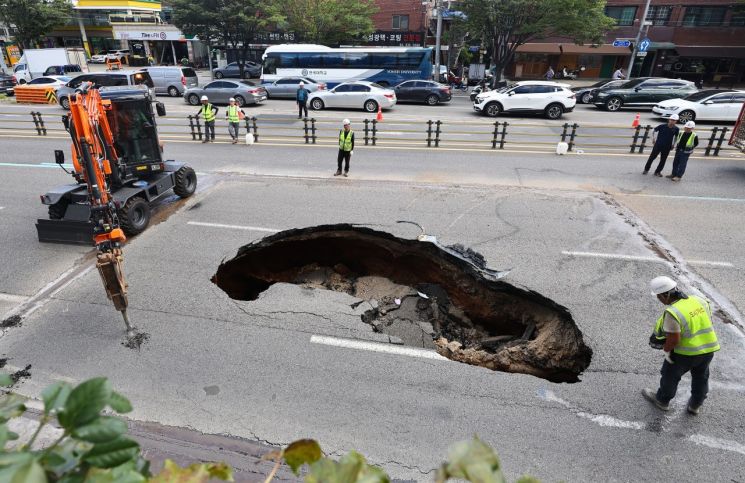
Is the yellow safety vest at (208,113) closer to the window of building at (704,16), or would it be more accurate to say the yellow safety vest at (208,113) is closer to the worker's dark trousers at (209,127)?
the worker's dark trousers at (209,127)

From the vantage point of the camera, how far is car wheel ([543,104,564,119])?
22438 millimetres

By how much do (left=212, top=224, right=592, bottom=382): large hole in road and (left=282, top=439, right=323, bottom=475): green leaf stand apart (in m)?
4.49

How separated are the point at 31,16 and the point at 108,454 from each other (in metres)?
50.7

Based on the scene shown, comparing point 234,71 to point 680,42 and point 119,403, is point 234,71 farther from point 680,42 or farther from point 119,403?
point 119,403

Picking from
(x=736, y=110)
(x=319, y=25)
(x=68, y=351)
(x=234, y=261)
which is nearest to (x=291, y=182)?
(x=234, y=261)

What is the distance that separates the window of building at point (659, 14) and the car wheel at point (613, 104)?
2071 centimetres

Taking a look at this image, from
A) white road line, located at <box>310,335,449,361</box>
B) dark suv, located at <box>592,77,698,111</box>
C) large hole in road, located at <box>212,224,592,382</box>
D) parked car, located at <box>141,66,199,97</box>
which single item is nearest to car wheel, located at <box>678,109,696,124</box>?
dark suv, located at <box>592,77,698,111</box>

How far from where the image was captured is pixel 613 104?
2514 cm

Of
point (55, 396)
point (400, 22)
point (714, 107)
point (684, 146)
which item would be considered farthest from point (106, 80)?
point (400, 22)

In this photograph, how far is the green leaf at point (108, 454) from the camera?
1.24 meters

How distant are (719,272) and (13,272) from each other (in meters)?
12.3

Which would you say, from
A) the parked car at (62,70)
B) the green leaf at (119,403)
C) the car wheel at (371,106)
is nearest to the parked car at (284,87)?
the car wheel at (371,106)

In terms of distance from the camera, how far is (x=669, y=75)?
40.0 m

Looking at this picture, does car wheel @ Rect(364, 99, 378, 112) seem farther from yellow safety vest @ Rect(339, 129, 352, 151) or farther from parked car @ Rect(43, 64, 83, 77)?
parked car @ Rect(43, 64, 83, 77)
